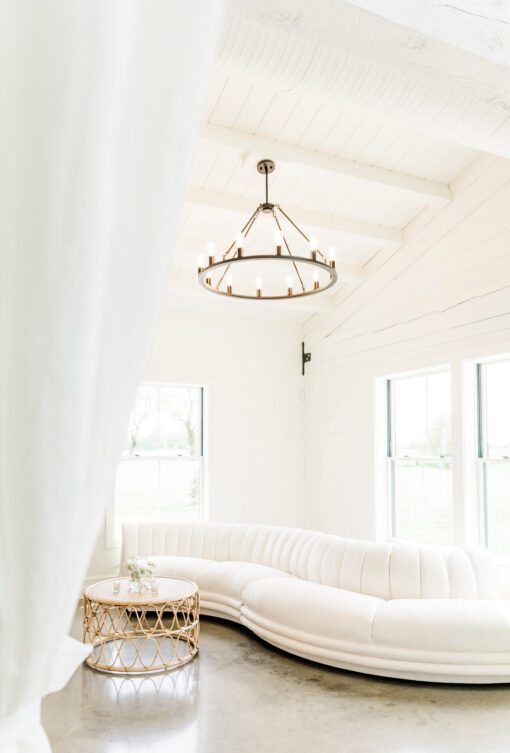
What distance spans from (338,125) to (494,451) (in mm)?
2805

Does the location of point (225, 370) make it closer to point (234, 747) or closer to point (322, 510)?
point (322, 510)

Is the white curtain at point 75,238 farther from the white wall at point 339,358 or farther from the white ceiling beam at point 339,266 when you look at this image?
the white ceiling beam at point 339,266

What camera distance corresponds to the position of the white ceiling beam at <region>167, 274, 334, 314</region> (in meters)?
6.19

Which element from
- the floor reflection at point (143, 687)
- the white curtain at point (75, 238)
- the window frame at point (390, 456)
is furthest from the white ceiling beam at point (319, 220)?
the white curtain at point (75, 238)

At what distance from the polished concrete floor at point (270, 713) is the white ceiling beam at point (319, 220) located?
345cm

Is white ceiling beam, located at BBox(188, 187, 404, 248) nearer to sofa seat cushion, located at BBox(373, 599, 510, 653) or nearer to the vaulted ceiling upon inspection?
the vaulted ceiling

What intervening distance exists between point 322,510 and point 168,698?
3668 mm

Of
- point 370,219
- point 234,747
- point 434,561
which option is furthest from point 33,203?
point 370,219

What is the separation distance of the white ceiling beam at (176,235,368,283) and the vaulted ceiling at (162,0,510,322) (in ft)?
0.05

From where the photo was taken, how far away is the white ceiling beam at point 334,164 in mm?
4328

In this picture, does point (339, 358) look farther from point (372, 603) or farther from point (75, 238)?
point (75, 238)

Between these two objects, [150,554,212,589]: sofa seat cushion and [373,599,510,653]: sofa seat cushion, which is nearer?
[373,599,510,653]: sofa seat cushion

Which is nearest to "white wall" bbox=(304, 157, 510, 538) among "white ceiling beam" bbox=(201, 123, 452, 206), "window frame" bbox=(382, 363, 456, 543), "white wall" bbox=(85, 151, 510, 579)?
"white wall" bbox=(85, 151, 510, 579)

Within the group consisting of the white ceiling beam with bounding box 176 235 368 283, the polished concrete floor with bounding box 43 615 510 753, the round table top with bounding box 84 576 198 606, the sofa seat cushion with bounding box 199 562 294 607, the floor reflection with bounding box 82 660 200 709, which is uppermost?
the white ceiling beam with bounding box 176 235 368 283
